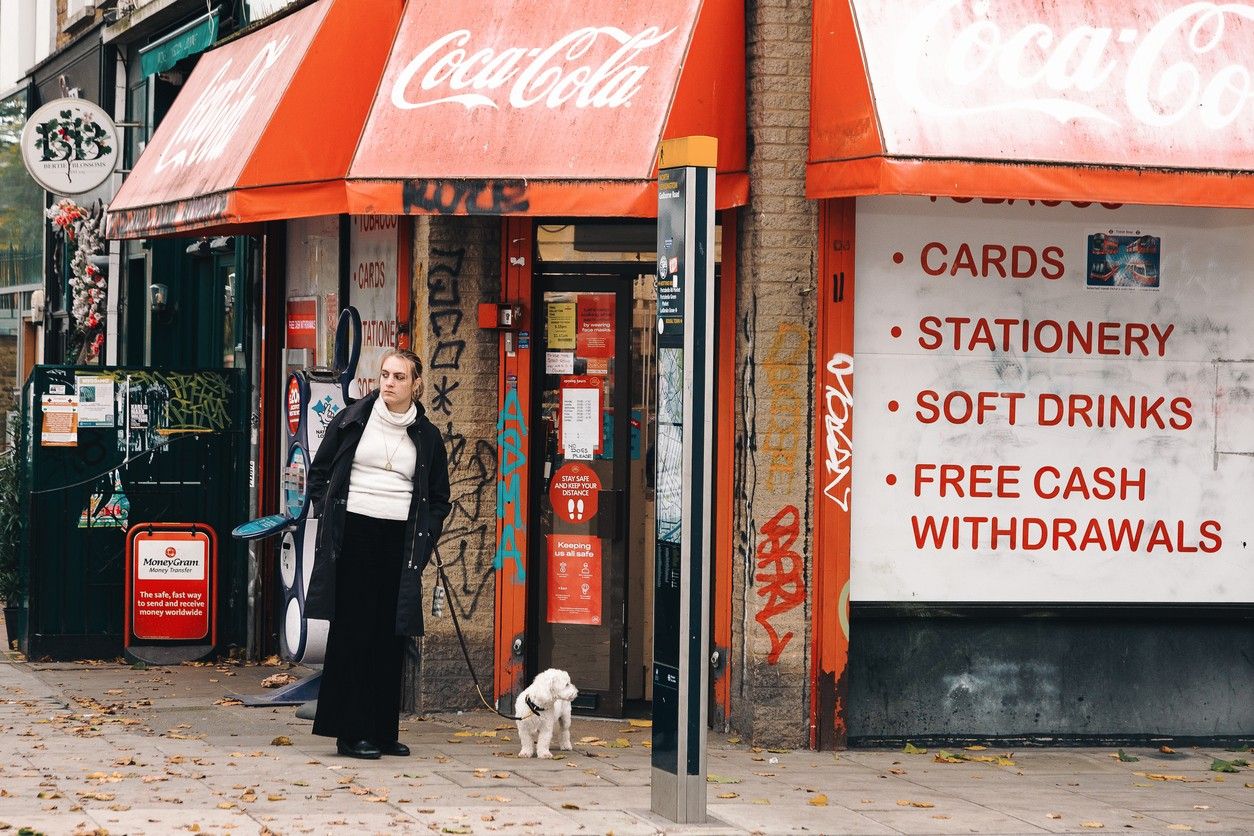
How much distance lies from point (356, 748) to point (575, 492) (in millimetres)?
1973

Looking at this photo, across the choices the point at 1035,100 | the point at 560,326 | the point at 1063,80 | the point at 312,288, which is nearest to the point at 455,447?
the point at 560,326

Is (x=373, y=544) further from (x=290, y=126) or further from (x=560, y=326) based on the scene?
(x=290, y=126)

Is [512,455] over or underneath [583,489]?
over

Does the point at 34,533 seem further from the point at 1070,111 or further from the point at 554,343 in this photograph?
the point at 1070,111

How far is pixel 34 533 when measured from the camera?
1148 cm

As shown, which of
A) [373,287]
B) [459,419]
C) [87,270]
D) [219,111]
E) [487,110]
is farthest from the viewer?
[87,270]

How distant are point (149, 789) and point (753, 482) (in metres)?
3.10

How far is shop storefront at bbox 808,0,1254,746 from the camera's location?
846 centimetres

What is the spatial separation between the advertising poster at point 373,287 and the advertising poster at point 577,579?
1444 mm

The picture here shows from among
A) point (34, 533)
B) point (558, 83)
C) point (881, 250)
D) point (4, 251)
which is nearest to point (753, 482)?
point (881, 250)

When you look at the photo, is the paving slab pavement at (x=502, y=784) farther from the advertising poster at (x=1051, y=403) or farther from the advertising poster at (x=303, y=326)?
the advertising poster at (x=303, y=326)

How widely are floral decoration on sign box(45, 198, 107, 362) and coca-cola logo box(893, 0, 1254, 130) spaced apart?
966 cm

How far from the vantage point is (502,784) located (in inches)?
298

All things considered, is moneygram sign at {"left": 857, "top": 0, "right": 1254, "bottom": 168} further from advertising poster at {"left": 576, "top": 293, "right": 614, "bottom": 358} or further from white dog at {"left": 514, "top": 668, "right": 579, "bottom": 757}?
white dog at {"left": 514, "top": 668, "right": 579, "bottom": 757}
